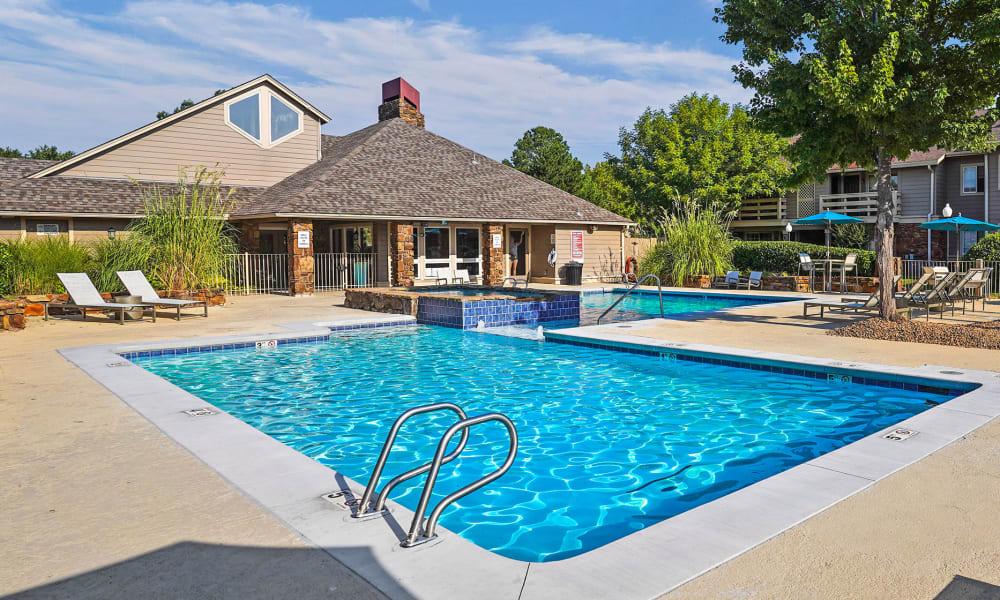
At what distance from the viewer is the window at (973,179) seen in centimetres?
2649

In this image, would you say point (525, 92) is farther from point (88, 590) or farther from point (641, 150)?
point (88, 590)

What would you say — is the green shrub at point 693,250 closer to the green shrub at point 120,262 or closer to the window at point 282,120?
the window at point 282,120

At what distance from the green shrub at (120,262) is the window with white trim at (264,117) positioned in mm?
8928

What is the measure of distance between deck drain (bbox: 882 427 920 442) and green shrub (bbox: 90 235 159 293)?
1453 centimetres

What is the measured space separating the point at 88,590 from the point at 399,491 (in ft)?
7.55

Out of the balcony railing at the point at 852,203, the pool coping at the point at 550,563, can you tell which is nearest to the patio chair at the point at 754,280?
the balcony railing at the point at 852,203

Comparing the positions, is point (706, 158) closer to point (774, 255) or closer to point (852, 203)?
point (852, 203)

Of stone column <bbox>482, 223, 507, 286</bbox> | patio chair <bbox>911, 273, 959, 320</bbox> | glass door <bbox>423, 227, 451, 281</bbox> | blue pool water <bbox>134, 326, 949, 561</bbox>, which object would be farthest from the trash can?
blue pool water <bbox>134, 326, 949, 561</bbox>

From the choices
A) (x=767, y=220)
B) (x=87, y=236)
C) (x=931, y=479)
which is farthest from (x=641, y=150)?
(x=931, y=479)

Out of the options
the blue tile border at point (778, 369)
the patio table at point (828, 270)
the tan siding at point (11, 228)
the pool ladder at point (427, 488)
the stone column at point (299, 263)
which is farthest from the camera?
the stone column at point (299, 263)

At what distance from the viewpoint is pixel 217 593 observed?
8.55 feet

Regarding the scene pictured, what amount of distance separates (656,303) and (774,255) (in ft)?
19.9

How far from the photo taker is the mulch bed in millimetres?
9328

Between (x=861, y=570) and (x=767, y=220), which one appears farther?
(x=767, y=220)
